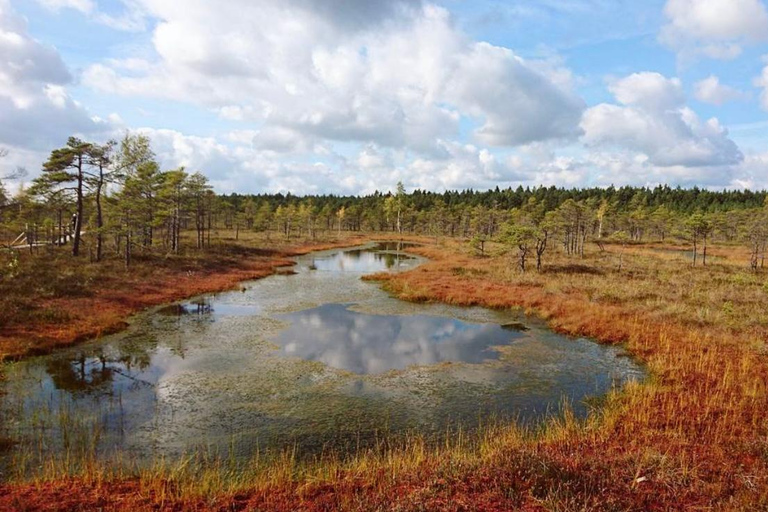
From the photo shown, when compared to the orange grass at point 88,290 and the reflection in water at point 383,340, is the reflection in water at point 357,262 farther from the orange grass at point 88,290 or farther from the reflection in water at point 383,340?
the reflection in water at point 383,340

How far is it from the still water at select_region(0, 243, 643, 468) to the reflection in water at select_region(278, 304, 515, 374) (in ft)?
0.36

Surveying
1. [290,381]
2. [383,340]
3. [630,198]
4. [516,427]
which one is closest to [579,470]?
[516,427]

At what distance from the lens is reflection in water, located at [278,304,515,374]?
66.2ft

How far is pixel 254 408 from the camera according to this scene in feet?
47.8

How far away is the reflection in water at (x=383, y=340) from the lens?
20.2 meters

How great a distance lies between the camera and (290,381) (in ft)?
56.3

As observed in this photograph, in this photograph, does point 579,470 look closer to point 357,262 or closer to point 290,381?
point 290,381

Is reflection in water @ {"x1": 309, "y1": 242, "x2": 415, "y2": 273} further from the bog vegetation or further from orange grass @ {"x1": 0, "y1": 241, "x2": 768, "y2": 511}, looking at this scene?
orange grass @ {"x1": 0, "y1": 241, "x2": 768, "y2": 511}

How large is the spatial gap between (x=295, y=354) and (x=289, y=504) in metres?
12.3

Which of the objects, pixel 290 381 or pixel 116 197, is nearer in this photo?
pixel 290 381

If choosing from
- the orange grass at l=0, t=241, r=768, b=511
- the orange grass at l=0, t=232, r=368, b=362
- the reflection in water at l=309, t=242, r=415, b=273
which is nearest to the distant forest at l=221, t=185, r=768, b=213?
the reflection in water at l=309, t=242, r=415, b=273

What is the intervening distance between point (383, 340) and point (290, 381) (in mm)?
7354

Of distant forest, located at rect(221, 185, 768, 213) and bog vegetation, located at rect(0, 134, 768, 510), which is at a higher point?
distant forest, located at rect(221, 185, 768, 213)

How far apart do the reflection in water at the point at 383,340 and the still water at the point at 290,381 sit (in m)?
0.11
